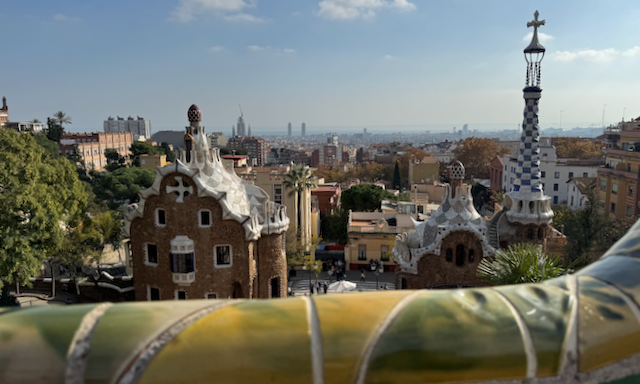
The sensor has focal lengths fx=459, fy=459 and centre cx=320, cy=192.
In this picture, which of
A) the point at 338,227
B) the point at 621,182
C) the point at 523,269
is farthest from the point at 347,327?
the point at 621,182

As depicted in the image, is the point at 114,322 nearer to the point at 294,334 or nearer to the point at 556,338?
the point at 294,334

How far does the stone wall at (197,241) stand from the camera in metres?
20.4

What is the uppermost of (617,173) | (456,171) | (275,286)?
(456,171)

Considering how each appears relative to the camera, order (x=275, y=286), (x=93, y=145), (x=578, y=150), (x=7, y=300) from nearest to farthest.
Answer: (x=7, y=300)
(x=275, y=286)
(x=578, y=150)
(x=93, y=145)

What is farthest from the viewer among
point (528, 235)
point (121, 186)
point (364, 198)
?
point (364, 198)

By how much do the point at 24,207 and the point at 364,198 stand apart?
36.9 metres

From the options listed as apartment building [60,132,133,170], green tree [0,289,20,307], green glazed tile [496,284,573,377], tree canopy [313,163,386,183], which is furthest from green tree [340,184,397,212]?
green glazed tile [496,284,573,377]

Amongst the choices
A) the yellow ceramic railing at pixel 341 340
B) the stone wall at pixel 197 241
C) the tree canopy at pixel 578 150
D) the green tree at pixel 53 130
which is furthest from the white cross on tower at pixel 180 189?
the tree canopy at pixel 578 150

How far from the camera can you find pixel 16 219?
1980cm

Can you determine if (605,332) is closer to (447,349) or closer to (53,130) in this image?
(447,349)

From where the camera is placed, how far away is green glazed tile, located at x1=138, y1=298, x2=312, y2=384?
2551 millimetres

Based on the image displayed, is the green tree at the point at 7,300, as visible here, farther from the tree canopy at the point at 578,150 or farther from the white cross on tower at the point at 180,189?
the tree canopy at the point at 578,150

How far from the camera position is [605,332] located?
275 centimetres

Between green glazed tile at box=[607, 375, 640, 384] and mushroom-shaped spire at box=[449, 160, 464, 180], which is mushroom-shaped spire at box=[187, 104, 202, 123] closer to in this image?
mushroom-shaped spire at box=[449, 160, 464, 180]
